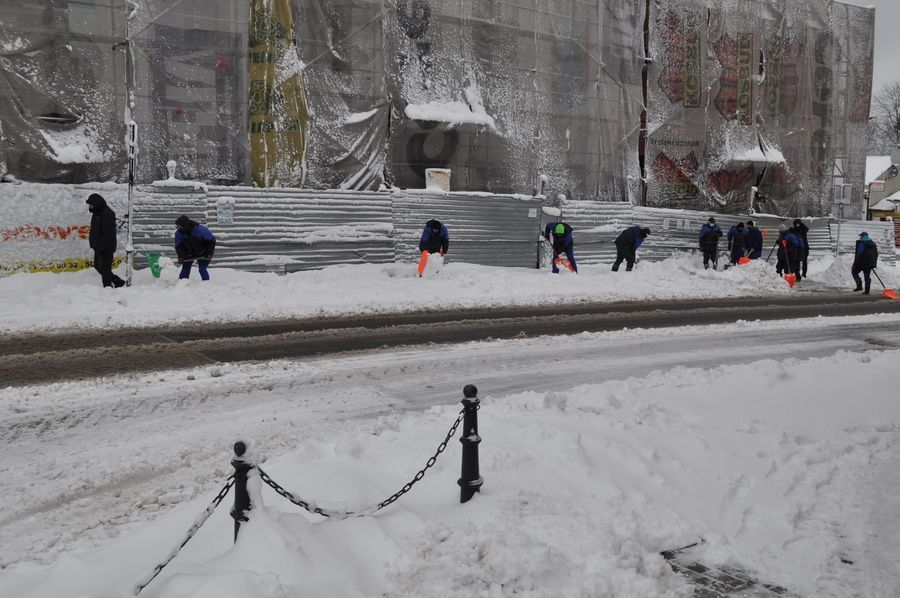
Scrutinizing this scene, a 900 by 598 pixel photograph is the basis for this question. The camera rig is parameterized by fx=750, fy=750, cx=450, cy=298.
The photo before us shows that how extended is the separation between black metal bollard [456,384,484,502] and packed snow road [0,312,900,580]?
81 cm

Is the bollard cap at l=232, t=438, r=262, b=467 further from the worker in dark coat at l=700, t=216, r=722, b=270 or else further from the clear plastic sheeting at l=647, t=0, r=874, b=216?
the clear plastic sheeting at l=647, t=0, r=874, b=216

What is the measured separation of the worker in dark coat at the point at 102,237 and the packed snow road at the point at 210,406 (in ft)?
17.7

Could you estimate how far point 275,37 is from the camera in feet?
53.1

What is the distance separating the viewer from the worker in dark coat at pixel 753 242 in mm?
21734

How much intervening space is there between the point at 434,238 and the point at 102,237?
668 cm

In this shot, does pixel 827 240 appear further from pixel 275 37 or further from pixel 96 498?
pixel 96 498

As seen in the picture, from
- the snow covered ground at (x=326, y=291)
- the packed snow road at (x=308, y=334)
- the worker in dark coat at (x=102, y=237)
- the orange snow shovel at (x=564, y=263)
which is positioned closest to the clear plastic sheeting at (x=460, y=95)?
the worker in dark coat at (x=102, y=237)

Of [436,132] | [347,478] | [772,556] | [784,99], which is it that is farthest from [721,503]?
[784,99]

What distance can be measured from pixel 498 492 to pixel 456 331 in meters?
5.99

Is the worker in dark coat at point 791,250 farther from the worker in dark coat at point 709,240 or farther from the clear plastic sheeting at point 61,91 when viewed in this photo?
the clear plastic sheeting at point 61,91

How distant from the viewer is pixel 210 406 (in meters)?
6.54

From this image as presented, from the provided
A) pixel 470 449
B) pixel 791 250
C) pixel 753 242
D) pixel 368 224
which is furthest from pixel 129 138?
pixel 791 250

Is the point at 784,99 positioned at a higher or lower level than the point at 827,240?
higher

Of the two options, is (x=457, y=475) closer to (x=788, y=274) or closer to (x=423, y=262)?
(x=423, y=262)
